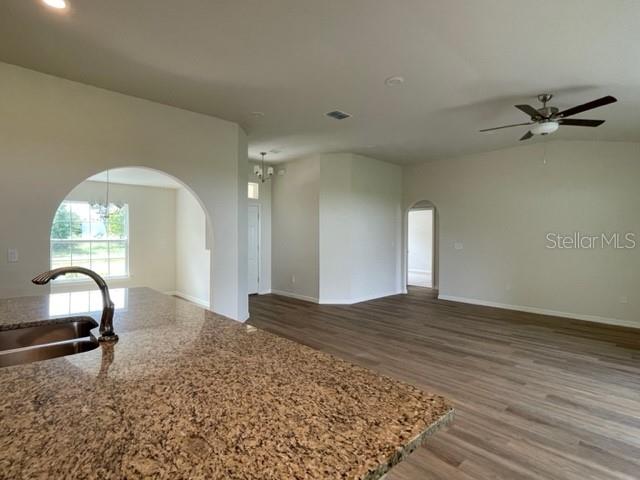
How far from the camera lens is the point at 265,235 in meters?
7.66

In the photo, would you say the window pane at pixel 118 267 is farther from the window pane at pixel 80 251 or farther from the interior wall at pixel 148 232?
the window pane at pixel 80 251

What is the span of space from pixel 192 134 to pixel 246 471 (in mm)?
4268

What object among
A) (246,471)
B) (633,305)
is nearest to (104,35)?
(246,471)

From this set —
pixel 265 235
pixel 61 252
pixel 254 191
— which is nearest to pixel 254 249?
pixel 265 235

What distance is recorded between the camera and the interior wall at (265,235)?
7605 millimetres

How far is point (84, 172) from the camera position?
341 cm

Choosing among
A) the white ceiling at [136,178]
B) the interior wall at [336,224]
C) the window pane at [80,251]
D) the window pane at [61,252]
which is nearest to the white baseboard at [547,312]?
the interior wall at [336,224]

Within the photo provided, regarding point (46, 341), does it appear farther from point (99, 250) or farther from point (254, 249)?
point (99, 250)

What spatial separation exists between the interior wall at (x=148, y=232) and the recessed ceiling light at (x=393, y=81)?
604 centimetres

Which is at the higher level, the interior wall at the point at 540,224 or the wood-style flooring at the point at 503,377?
the interior wall at the point at 540,224

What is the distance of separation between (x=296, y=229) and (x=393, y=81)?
4.26 meters

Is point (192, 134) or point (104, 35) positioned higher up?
point (104, 35)

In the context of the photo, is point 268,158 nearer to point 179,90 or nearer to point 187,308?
point 179,90

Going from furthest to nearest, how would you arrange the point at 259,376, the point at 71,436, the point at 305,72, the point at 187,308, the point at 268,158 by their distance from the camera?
the point at 268,158 < the point at 305,72 < the point at 187,308 < the point at 259,376 < the point at 71,436
